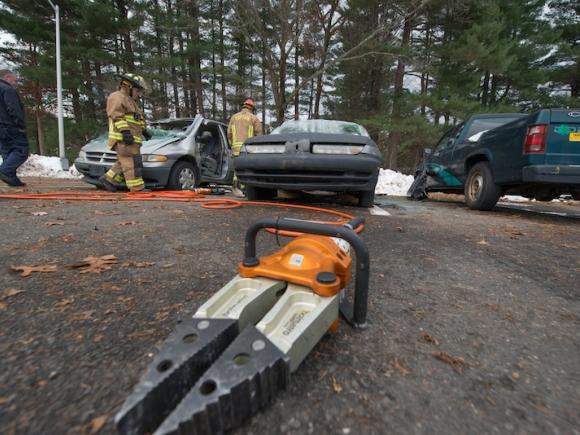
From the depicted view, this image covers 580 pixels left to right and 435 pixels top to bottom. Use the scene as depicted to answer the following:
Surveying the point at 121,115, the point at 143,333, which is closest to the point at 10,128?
the point at 121,115

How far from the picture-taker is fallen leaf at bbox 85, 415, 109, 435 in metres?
0.72

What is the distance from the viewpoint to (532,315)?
4.58ft

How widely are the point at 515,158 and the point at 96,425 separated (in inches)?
197

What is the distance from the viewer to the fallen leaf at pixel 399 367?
970 mm

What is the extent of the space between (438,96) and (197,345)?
55.0 feet

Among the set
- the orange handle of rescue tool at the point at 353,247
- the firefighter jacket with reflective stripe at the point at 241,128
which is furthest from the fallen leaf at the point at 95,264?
the firefighter jacket with reflective stripe at the point at 241,128

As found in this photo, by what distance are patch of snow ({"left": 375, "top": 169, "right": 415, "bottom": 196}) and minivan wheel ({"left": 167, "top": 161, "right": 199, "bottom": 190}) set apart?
236 inches

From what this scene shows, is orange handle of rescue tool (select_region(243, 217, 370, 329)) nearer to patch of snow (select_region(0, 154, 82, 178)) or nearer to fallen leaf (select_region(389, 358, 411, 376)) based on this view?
fallen leaf (select_region(389, 358, 411, 376))

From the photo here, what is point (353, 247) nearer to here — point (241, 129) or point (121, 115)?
point (121, 115)

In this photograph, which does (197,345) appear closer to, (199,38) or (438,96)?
(438,96)

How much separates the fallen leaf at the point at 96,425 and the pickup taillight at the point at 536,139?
191 inches

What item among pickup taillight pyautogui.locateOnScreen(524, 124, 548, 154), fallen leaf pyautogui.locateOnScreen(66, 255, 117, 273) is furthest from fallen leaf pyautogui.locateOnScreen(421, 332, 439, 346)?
pickup taillight pyautogui.locateOnScreen(524, 124, 548, 154)

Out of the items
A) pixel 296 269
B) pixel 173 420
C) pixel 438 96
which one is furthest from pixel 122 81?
pixel 438 96

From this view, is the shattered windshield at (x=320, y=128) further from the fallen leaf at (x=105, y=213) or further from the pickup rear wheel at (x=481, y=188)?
the fallen leaf at (x=105, y=213)
